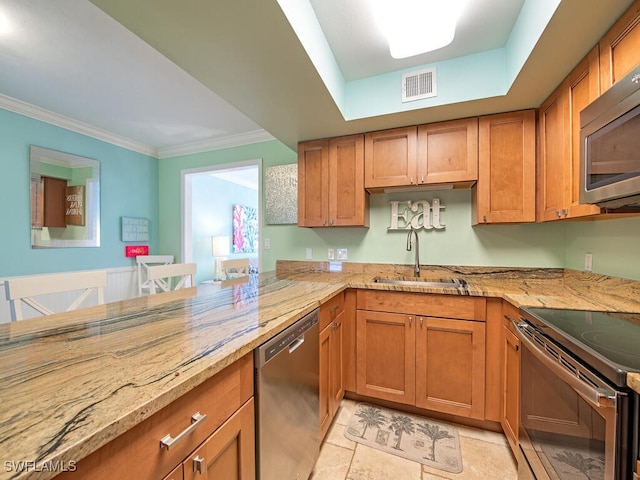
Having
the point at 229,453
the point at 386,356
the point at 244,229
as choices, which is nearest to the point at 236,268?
the point at 386,356

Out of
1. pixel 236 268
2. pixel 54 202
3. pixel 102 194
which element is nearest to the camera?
pixel 236 268

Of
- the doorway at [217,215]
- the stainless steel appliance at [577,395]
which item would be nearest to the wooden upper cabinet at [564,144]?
the stainless steel appliance at [577,395]

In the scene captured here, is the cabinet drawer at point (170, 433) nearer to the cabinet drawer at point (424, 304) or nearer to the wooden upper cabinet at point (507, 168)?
the cabinet drawer at point (424, 304)

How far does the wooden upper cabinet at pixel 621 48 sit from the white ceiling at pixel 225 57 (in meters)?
0.04

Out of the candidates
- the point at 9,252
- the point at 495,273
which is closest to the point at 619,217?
the point at 495,273

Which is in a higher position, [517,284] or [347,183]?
[347,183]

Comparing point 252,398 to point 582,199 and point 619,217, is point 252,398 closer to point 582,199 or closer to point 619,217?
point 582,199

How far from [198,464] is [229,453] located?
0.50 ft

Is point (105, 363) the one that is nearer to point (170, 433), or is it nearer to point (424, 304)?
point (170, 433)

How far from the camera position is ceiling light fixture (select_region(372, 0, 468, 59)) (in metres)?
1.20

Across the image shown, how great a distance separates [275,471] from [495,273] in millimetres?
2041

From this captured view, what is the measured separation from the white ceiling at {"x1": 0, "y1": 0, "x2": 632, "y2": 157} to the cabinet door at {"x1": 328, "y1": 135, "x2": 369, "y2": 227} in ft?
0.43

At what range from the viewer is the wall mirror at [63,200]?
264 cm

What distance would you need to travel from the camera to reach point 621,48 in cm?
112
